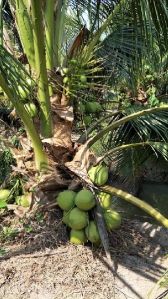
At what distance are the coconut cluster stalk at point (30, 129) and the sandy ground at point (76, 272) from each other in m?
0.59

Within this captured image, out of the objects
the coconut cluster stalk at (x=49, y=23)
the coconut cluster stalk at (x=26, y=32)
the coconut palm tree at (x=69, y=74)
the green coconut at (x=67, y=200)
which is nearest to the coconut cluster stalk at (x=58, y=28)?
the coconut palm tree at (x=69, y=74)

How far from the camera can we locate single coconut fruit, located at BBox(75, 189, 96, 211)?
318cm

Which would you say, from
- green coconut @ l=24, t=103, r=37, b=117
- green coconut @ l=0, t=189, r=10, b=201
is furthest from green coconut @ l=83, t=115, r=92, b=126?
green coconut @ l=0, t=189, r=10, b=201

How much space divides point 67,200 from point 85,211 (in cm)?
16

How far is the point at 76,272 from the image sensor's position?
127 inches

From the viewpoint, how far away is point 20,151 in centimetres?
362

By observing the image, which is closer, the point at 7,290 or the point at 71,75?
the point at 7,290

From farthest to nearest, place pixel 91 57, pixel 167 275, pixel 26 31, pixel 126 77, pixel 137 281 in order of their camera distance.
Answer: pixel 126 77, pixel 91 57, pixel 26 31, pixel 137 281, pixel 167 275

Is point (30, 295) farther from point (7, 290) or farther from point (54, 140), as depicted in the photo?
point (54, 140)

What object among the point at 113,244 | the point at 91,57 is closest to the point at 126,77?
the point at 91,57

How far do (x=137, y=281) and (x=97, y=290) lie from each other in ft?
1.08

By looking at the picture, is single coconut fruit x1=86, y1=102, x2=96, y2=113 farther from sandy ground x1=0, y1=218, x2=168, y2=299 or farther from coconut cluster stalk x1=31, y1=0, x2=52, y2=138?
sandy ground x1=0, y1=218, x2=168, y2=299

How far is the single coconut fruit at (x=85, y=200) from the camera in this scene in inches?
125

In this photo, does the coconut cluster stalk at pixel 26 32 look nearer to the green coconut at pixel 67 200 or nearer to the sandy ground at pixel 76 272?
the green coconut at pixel 67 200
